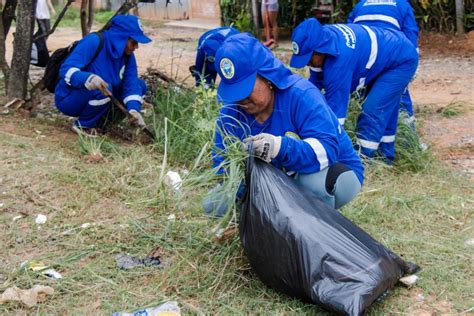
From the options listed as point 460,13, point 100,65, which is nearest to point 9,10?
point 100,65

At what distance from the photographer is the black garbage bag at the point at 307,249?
2.45m

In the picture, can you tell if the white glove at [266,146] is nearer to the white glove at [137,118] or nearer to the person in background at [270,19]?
the white glove at [137,118]

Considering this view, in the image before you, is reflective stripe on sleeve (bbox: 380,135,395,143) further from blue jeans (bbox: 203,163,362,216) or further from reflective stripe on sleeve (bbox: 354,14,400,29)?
blue jeans (bbox: 203,163,362,216)

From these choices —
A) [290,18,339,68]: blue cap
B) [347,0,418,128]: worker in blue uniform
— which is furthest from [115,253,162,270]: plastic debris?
[347,0,418,128]: worker in blue uniform

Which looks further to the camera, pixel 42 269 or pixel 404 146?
pixel 404 146

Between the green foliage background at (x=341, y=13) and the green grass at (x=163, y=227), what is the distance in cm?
558

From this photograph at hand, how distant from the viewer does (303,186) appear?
2.78 metres

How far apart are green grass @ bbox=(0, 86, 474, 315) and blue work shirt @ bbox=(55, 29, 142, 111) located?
0.44 m

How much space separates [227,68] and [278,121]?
13.5 inches

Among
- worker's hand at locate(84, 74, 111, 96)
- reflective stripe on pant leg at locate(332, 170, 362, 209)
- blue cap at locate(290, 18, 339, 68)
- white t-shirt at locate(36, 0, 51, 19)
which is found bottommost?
reflective stripe on pant leg at locate(332, 170, 362, 209)

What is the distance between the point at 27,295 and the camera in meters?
2.69

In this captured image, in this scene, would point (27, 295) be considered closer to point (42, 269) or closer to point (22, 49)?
point (42, 269)

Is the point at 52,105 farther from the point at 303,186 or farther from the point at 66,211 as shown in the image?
the point at 303,186

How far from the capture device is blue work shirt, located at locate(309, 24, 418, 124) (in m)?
4.21
